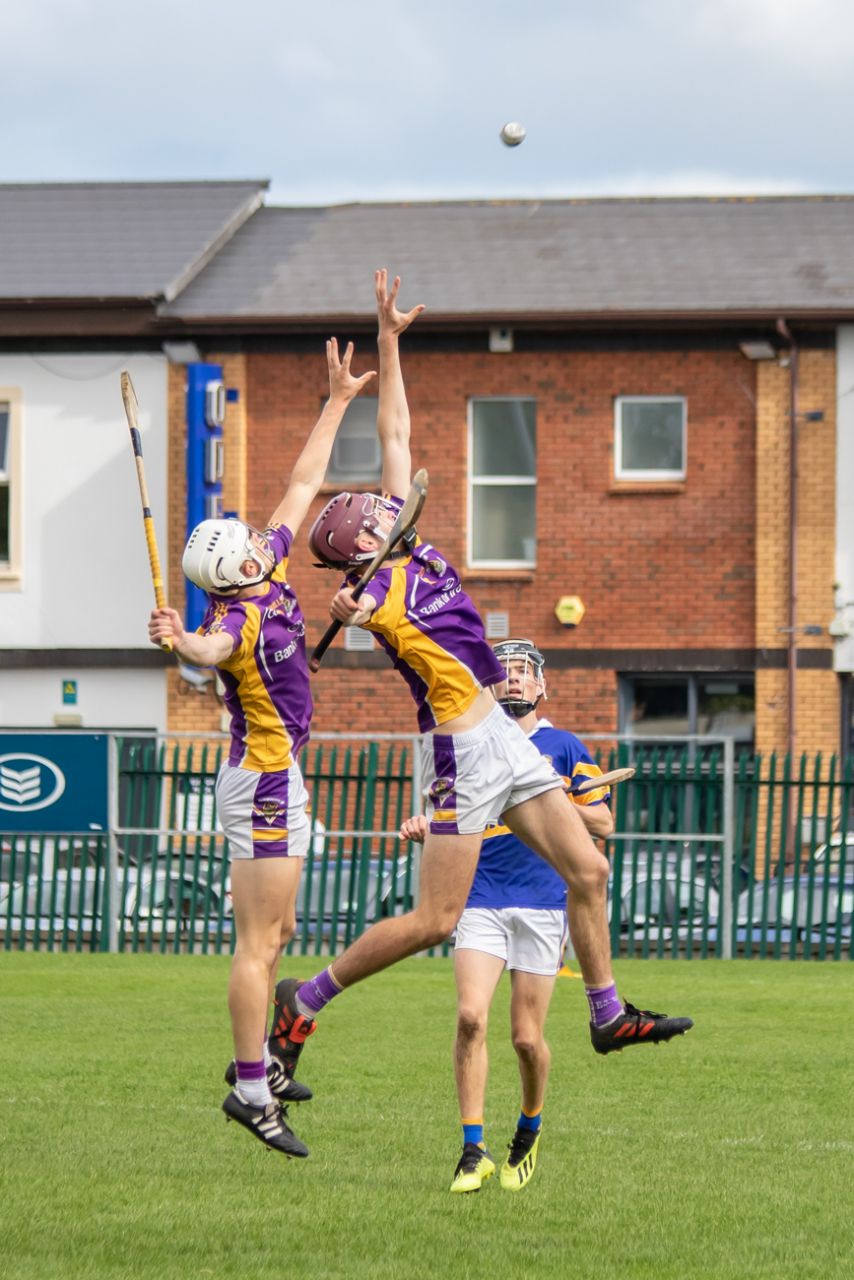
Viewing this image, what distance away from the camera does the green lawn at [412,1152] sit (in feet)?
22.8

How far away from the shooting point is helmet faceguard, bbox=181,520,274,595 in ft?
25.2

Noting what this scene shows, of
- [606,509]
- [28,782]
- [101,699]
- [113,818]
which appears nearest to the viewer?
[113,818]

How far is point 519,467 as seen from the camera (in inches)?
1035

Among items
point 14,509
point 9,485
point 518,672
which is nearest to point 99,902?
point 14,509

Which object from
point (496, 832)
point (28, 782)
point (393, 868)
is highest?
point (496, 832)

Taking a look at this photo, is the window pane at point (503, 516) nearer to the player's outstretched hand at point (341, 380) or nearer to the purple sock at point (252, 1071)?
the player's outstretched hand at point (341, 380)

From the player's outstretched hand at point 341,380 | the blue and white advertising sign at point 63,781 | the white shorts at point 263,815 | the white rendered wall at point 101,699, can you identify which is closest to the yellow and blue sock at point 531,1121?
the white shorts at point 263,815

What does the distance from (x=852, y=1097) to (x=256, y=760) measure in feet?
14.4

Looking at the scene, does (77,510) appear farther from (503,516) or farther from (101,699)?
(503,516)

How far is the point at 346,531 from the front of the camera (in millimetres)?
7688

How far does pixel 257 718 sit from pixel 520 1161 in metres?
2.11

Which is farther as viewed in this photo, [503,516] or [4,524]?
[4,524]

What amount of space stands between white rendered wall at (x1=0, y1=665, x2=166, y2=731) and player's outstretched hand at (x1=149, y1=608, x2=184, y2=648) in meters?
19.4

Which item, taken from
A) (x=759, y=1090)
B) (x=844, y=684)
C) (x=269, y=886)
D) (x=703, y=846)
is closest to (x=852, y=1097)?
(x=759, y=1090)
